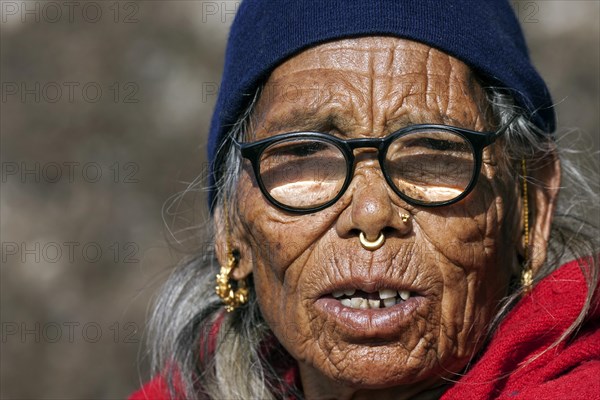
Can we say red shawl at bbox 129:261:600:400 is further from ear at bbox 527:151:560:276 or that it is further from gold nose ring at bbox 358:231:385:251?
gold nose ring at bbox 358:231:385:251

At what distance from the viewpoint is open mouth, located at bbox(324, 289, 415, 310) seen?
2.14 m

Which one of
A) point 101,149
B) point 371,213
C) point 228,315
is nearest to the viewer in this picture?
point 371,213

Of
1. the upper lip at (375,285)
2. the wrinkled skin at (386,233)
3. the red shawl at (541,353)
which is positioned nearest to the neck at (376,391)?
the wrinkled skin at (386,233)

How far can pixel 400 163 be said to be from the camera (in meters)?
2.16

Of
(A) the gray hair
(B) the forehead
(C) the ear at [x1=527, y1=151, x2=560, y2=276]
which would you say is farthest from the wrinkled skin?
(A) the gray hair

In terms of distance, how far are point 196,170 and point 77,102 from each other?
1.34 m

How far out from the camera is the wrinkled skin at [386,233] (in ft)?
6.93

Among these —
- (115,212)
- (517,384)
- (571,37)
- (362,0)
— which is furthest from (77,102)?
(517,384)

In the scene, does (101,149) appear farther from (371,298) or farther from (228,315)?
(371,298)

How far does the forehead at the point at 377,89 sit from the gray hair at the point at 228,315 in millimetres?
234

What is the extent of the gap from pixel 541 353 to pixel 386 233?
50 centimetres

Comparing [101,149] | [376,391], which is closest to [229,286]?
[376,391]

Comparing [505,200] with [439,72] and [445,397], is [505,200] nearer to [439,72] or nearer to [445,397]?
[439,72]

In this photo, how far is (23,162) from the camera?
262 inches
